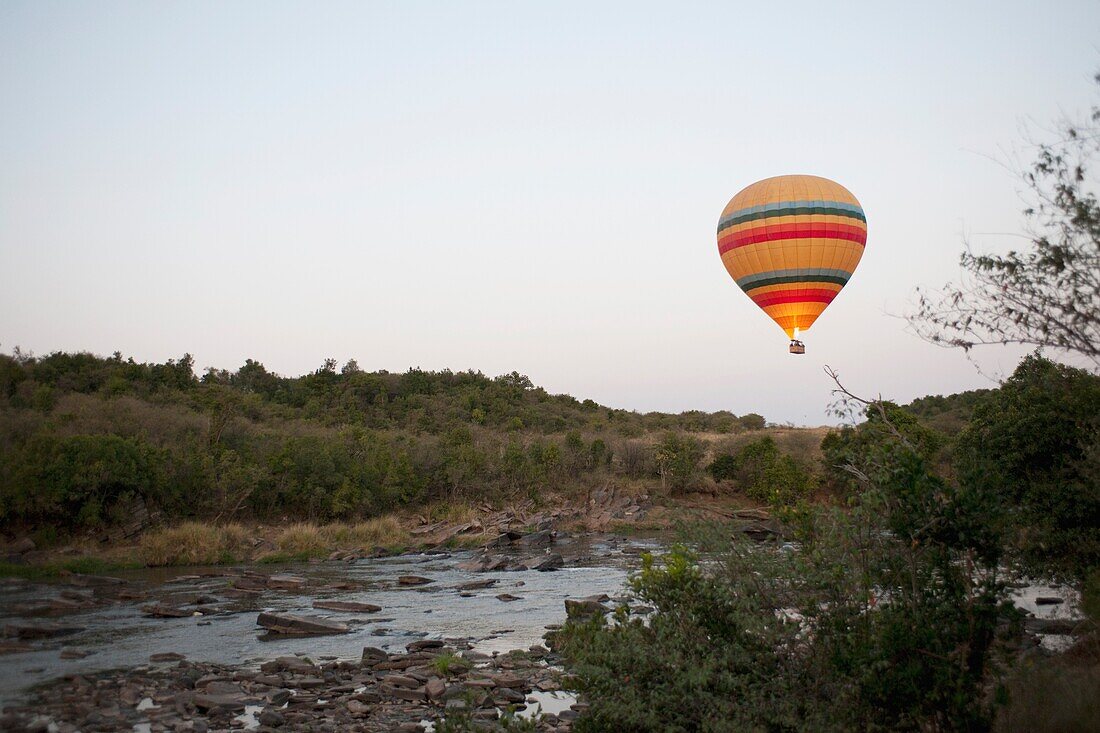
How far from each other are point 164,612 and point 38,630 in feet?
11.5

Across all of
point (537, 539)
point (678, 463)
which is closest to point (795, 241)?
point (537, 539)

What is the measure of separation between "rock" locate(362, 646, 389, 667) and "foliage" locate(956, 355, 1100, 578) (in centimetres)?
1133

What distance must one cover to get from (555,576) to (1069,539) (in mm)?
18914

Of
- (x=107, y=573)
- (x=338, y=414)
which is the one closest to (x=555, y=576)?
(x=107, y=573)

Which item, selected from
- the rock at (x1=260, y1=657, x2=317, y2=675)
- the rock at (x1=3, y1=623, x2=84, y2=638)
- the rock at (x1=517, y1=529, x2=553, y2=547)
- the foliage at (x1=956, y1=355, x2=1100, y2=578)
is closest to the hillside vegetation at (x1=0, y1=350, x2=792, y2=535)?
the rock at (x1=517, y1=529, x2=553, y2=547)

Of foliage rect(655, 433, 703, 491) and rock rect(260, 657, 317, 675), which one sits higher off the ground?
foliage rect(655, 433, 703, 491)

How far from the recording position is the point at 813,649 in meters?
8.25

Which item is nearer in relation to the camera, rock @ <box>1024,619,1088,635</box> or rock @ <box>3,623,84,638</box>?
rock @ <box>1024,619,1088,635</box>

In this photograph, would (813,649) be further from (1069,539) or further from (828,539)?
(1069,539)

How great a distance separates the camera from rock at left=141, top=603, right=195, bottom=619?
2198cm

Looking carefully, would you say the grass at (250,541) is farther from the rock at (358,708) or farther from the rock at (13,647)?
the rock at (358,708)

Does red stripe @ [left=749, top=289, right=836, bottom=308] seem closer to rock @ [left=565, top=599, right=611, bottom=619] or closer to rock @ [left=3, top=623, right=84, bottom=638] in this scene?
rock @ [left=565, top=599, right=611, bottom=619]

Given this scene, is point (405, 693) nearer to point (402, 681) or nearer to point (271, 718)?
point (402, 681)

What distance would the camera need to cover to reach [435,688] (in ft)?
45.7
